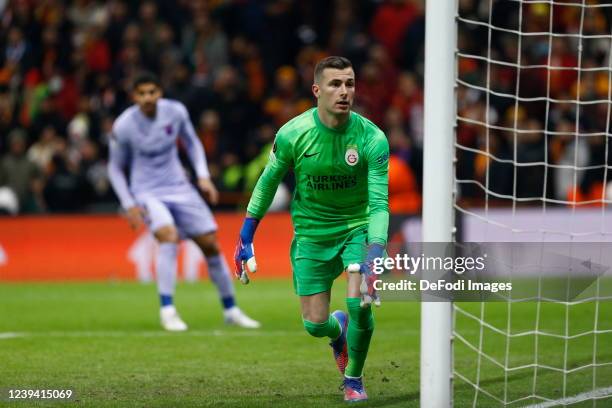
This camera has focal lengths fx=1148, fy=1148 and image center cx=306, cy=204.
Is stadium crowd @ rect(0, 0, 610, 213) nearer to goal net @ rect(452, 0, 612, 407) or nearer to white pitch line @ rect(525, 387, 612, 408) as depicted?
goal net @ rect(452, 0, 612, 407)

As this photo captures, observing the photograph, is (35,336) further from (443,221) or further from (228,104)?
(228,104)

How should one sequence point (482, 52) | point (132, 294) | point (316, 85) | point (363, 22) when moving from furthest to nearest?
point (363, 22), point (482, 52), point (132, 294), point (316, 85)

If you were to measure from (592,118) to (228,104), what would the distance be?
5.53 metres

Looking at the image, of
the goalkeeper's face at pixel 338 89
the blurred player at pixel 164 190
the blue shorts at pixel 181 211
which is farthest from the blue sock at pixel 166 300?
the goalkeeper's face at pixel 338 89

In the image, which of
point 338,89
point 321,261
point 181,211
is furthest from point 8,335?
point 338,89

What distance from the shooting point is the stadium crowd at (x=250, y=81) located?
664 inches

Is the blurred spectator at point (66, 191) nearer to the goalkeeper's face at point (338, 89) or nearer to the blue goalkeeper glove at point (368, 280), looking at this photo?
the goalkeeper's face at point (338, 89)

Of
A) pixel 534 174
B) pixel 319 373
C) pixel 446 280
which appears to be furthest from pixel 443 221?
pixel 534 174

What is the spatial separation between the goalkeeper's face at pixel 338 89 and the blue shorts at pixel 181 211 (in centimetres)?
425

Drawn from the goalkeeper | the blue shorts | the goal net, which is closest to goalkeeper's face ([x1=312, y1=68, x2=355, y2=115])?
the goalkeeper

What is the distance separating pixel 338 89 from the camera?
6.92m

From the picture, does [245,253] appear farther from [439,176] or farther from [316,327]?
[439,176]

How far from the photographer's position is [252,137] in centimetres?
1780

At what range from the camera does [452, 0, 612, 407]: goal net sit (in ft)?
29.8
